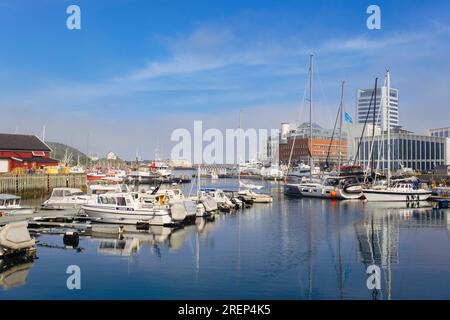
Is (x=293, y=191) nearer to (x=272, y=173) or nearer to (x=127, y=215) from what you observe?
(x=127, y=215)

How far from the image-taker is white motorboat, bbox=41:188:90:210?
1798 inches

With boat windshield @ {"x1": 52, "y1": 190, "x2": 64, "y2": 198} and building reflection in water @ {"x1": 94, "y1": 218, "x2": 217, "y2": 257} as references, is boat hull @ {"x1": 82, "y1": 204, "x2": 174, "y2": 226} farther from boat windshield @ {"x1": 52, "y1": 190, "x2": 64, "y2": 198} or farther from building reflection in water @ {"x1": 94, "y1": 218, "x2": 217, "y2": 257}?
boat windshield @ {"x1": 52, "y1": 190, "x2": 64, "y2": 198}

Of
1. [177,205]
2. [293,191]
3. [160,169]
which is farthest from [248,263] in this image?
[160,169]

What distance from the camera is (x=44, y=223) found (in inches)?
1373

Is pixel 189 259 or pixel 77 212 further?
pixel 77 212

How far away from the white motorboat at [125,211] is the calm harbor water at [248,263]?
1.24 meters

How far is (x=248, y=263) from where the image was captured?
81.0ft

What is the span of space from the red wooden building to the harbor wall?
7.03m

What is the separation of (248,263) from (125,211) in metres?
15.3

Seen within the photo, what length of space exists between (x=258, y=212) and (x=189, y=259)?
26.2 metres

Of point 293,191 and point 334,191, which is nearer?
point 334,191

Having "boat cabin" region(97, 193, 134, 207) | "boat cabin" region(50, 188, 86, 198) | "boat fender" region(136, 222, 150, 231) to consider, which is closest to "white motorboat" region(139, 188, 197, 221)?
"boat fender" region(136, 222, 150, 231)

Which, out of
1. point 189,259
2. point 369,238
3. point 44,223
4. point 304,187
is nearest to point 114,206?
point 44,223
